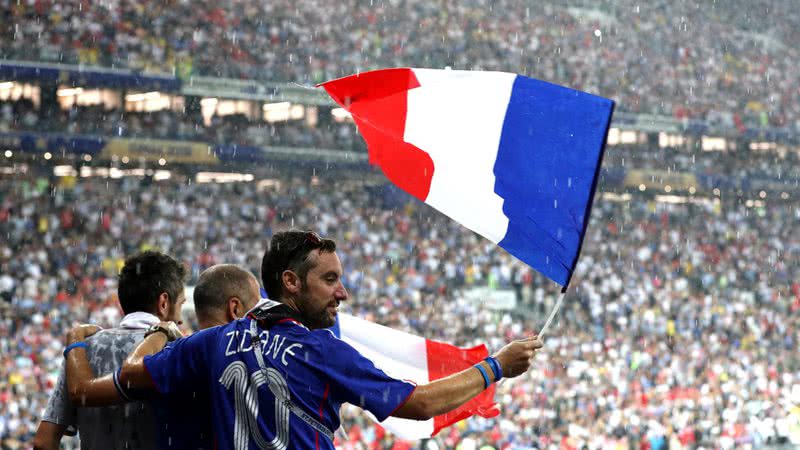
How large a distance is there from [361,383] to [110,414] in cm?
70

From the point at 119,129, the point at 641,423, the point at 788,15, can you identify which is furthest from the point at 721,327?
the point at 788,15

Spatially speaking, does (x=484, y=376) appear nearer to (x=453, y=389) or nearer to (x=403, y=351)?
(x=453, y=389)

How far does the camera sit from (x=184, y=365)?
230cm

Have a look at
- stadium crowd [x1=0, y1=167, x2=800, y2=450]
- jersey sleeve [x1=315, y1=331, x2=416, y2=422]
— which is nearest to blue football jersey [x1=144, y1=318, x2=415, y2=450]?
jersey sleeve [x1=315, y1=331, x2=416, y2=422]

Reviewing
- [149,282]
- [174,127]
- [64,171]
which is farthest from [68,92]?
[149,282]

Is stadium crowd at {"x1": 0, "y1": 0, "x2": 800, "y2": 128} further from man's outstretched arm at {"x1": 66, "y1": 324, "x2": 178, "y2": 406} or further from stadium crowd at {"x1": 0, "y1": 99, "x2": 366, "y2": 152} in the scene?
man's outstretched arm at {"x1": 66, "y1": 324, "x2": 178, "y2": 406}

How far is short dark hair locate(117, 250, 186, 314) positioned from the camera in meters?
2.63

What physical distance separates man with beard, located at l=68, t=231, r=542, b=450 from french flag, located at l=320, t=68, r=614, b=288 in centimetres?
93

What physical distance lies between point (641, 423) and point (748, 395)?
2.60 metres

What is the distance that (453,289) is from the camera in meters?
20.3

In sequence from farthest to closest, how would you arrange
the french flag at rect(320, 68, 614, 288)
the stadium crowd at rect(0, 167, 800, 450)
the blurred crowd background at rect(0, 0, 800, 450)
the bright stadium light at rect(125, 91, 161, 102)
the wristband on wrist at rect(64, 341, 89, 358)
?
1. the bright stadium light at rect(125, 91, 161, 102)
2. the blurred crowd background at rect(0, 0, 800, 450)
3. the stadium crowd at rect(0, 167, 800, 450)
4. the french flag at rect(320, 68, 614, 288)
5. the wristband on wrist at rect(64, 341, 89, 358)

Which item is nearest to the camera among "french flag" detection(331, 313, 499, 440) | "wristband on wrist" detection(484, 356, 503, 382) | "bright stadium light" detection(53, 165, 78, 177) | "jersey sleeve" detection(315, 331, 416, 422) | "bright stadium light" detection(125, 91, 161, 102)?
"jersey sleeve" detection(315, 331, 416, 422)

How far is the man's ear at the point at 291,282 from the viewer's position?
231 centimetres

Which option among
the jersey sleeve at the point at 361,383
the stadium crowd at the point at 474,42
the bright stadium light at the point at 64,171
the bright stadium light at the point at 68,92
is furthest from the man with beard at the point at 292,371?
the bright stadium light at the point at 68,92
